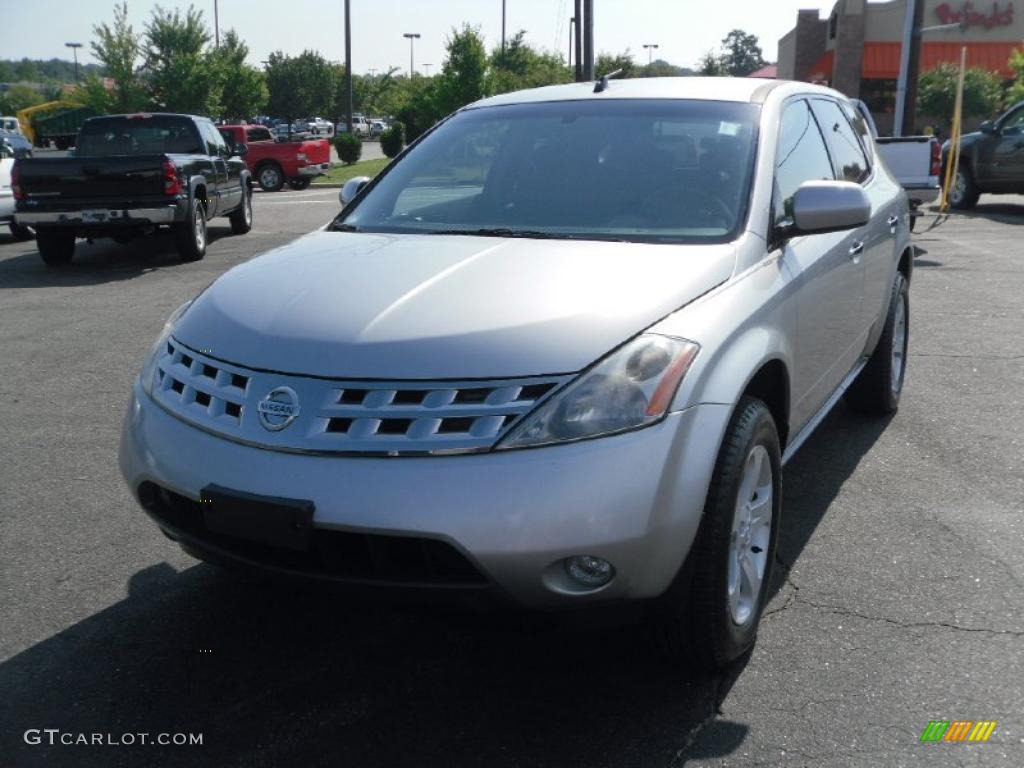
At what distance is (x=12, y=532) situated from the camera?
4.21m

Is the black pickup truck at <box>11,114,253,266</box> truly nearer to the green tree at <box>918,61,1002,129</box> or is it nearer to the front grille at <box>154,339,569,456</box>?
the front grille at <box>154,339,569,456</box>

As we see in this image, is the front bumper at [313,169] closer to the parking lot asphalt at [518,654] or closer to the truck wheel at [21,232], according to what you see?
the truck wheel at [21,232]

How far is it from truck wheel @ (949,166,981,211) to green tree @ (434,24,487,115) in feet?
83.1

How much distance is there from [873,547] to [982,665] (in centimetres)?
92

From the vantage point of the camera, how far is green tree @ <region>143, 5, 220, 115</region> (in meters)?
41.2

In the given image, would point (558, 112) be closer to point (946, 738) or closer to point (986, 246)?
point (946, 738)

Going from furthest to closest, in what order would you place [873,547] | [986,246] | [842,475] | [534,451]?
[986,246] < [842,475] < [873,547] < [534,451]

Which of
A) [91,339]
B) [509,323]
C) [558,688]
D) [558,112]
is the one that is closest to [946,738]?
[558,688]

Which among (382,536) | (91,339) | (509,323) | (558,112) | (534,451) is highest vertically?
(558,112)

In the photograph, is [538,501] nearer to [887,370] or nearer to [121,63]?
[887,370]

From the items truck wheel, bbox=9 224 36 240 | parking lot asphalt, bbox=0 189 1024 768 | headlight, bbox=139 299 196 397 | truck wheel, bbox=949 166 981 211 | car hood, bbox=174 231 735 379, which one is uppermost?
car hood, bbox=174 231 735 379

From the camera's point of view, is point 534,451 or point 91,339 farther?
point 91,339

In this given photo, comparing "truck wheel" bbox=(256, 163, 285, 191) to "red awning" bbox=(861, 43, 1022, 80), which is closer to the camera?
"truck wheel" bbox=(256, 163, 285, 191)

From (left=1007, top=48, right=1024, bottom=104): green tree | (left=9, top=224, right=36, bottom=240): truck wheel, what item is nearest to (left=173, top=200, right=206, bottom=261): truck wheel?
(left=9, top=224, right=36, bottom=240): truck wheel
